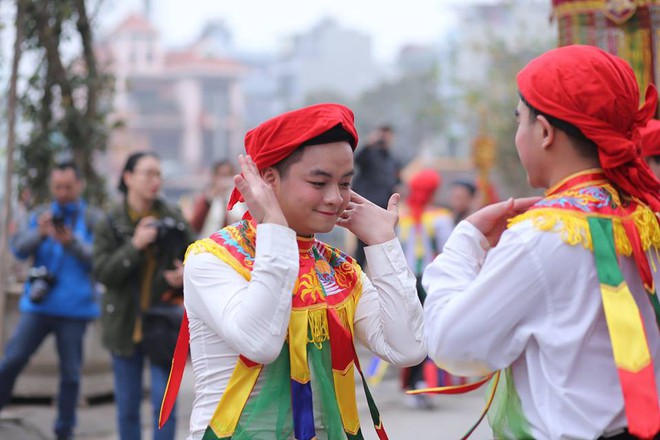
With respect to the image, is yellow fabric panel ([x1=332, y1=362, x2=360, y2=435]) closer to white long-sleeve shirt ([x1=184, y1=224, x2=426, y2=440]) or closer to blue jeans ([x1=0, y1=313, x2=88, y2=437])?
white long-sleeve shirt ([x1=184, y1=224, x2=426, y2=440])

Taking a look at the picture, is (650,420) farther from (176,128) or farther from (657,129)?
(176,128)

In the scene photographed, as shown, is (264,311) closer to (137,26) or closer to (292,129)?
(292,129)

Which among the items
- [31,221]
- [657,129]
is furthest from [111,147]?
[657,129]

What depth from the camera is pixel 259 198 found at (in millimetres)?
2580

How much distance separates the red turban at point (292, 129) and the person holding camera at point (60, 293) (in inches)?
150

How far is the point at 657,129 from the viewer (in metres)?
3.57

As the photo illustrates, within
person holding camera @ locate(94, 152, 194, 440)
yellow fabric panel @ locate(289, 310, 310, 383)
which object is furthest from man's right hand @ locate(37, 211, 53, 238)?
yellow fabric panel @ locate(289, 310, 310, 383)

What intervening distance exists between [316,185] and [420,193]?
5534mm

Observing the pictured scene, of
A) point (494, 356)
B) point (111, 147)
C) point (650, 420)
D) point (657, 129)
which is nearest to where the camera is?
point (650, 420)

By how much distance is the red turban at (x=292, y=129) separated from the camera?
264 cm

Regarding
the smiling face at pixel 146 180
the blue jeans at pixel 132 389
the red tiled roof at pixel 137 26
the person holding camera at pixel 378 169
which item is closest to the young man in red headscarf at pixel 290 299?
the blue jeans at pixel 132 389

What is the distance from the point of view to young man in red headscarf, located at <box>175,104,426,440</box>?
2.52 metres

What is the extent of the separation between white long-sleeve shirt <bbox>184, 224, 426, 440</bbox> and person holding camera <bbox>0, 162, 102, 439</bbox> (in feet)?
12.2

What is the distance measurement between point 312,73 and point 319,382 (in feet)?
314
